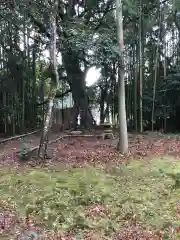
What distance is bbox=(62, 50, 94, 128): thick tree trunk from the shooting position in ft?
43.2

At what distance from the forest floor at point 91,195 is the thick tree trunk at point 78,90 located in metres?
4.45

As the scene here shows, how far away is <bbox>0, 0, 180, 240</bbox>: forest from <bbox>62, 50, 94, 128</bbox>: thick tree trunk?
0.11 feet

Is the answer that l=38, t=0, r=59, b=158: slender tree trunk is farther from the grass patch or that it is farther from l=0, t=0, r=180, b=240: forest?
the grass patch

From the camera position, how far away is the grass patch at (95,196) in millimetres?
4457

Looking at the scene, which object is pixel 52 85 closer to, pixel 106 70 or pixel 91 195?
pixel 91 195

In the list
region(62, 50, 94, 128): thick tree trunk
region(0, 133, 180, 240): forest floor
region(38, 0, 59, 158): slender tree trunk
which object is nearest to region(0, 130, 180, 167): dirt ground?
region(0, 133, 180, 240): forest floor

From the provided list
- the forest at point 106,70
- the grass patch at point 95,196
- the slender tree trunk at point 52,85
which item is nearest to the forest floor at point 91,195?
the grass patch at point 95,196

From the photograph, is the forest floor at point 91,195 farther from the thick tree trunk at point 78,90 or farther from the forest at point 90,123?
the thick tree trunk at point 78,90

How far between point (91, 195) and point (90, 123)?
7.97 m

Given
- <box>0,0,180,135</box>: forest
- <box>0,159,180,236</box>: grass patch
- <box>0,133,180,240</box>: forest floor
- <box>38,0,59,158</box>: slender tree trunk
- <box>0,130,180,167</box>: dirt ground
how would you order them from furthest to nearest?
1. <box>0,0,180,135</box>: forest
2. <box>0,130,180,167</box>: dirt ground
3. <box>38,0,59,158</box>: slender tree trunk
4. <box>0,159,180,236</box>: grass patch
5. <box>0,133,180,240</box>: forest floor

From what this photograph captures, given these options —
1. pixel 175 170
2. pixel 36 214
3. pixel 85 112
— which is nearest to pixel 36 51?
pixel 85 112

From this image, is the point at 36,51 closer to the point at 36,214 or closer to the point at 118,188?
the point at 118,188

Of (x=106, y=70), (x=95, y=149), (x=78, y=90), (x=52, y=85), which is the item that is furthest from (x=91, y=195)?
(x=106, y=70)

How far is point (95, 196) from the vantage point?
206 inches
